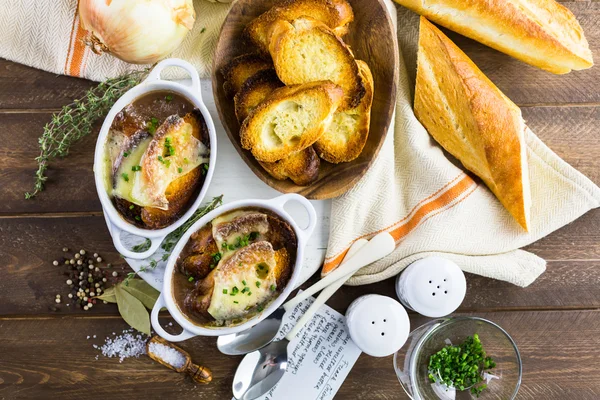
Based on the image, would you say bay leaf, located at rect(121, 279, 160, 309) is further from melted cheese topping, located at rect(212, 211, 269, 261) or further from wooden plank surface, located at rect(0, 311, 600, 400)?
melted cheese topping, located at rect(212, 211, 269, 261)

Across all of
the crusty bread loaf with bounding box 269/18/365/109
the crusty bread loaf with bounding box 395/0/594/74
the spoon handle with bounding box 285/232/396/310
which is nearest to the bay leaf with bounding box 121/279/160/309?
the spoon handle with bounding box 285/232/396/310

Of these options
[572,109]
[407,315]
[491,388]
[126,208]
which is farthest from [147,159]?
[572,109]

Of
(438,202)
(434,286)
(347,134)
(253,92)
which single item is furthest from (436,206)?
(253,92)

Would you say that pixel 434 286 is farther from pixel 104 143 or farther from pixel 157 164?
pixel 104 143

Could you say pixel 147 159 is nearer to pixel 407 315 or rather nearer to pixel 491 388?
pixel 407 315

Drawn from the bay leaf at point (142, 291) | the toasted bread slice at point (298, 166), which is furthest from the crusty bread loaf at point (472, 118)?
the bay leaf at point (142, 291)
